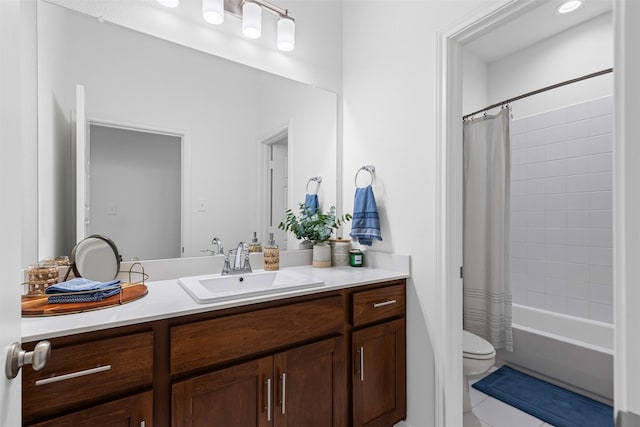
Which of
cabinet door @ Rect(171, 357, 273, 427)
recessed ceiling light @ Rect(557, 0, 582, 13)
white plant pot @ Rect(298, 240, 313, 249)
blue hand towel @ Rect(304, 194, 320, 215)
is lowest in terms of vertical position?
cabinet door @ Rect(171, 357, 273, 427)

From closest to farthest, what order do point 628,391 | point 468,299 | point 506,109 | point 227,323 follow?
1. point 628,391
2. point 227,323
3. point 506,109
4. point 468,299

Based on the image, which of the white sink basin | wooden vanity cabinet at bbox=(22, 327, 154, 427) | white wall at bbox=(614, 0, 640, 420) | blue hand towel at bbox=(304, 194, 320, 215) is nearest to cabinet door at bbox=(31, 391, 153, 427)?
wooden vanity cabinet at bbox=(22, 327, 154, 427)

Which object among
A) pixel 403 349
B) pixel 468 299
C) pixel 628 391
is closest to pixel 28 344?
pixel 628 391

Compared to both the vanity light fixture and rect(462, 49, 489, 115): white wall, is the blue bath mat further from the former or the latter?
the vanity light fixture

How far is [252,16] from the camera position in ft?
5.79

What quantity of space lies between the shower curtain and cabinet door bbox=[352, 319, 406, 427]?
1067 mm

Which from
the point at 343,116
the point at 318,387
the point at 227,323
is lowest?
the point at 318,387

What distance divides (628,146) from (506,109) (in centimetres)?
231

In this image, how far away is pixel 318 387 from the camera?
1401mm

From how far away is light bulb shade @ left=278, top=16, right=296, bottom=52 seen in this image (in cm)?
189

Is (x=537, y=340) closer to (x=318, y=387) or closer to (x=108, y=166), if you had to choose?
(x=318, y=387)

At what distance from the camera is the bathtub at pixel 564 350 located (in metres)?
2.00

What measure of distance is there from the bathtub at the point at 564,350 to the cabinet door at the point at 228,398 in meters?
2.01

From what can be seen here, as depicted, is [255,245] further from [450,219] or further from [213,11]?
[213,11]
